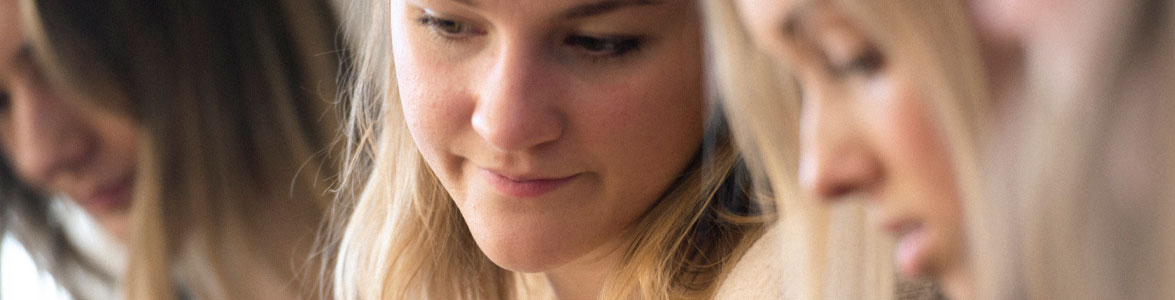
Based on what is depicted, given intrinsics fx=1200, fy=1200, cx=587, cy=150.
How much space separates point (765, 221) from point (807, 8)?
292 mm

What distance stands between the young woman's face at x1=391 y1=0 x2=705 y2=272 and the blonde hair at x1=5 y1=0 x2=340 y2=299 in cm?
50

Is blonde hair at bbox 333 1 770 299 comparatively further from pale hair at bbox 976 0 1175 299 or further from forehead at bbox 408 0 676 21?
pale hair at bbox 976 0 1175 299

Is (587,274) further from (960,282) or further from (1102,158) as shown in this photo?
(1102,158)

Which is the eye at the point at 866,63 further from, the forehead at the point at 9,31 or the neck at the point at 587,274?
the forehead at the point at 9,31

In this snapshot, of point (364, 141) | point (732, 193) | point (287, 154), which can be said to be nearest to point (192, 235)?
point (287, 154)

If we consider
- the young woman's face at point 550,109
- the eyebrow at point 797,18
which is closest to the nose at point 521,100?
the young woman's face at point 550,109

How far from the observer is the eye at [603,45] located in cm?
72

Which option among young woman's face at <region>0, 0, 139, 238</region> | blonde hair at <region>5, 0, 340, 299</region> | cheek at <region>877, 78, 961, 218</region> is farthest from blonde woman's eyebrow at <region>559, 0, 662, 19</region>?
young woman's face at <region>0, 0, 139, 238</region>

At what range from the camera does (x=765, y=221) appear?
77cm

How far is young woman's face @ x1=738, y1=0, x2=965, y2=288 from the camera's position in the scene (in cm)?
49

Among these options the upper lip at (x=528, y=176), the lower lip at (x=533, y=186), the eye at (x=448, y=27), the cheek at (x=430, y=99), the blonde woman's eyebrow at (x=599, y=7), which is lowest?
the lower lip at (x=533, y=186)

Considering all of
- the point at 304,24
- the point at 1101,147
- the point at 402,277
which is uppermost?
the point at 304,24

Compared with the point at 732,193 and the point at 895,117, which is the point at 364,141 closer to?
the point at 732,193

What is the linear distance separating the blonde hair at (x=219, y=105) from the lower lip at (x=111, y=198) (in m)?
0.06
